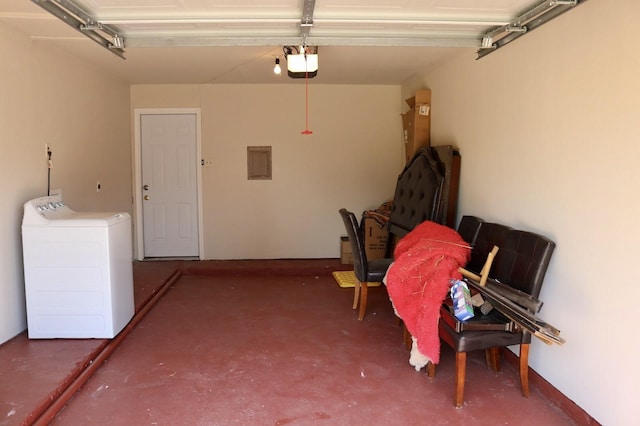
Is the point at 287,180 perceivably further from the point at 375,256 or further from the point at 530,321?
the point at 530,321

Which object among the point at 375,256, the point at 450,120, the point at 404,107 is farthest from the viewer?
the point at 404,107

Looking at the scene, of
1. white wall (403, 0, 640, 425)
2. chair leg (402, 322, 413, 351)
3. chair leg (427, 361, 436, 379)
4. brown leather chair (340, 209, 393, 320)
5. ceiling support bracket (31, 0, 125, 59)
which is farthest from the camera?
brown leather chair (340, 209, 393, 320)

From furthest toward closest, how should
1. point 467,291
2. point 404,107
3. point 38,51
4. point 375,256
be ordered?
point 404,107 < point 375,256 < point 38,51 < point 467,291

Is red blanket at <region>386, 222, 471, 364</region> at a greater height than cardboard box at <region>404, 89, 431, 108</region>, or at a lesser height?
lesser

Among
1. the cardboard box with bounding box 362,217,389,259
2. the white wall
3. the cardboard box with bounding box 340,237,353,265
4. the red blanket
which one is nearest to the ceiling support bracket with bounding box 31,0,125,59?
the red blanket

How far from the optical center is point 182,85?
224 inches

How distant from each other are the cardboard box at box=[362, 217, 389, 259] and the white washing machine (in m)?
2.94

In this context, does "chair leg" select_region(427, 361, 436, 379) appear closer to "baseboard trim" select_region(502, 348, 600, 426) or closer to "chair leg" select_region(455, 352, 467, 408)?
"chair leg" select_region(455, 352, 467, 408)

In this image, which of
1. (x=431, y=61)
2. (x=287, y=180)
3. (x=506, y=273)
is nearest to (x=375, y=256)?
(x=287, y=180)

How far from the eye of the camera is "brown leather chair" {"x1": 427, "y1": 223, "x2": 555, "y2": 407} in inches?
97.3

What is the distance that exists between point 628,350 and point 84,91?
183 inches

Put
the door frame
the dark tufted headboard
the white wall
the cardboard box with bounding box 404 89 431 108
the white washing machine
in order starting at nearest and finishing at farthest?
the white wall < the white washing machine < the dark tufted headboard < the cardboard box with bounding box 404 89 431 108 < the door frame

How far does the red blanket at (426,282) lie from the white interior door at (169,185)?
11.9ft

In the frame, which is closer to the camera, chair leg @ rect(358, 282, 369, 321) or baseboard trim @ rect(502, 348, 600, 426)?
baseboard trim @ rect(502, 348, 600, 426)
